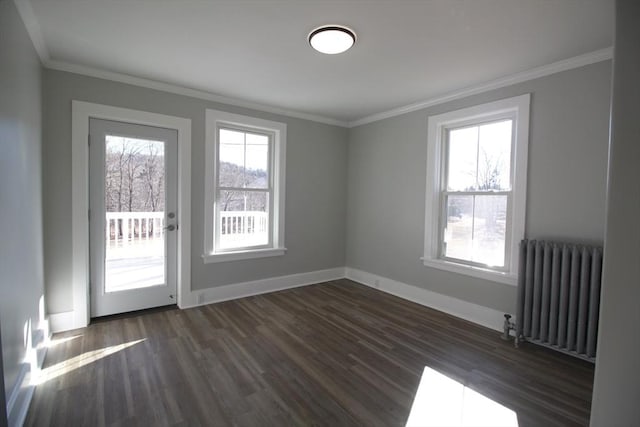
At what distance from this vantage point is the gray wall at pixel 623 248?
1184 millimetres

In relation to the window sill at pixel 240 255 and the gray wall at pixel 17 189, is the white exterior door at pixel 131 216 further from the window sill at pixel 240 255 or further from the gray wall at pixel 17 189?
the gray wall at pixel 17 189

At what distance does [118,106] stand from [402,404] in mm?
3685

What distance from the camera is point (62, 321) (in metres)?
2.91

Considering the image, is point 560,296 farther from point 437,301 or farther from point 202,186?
point 202,186

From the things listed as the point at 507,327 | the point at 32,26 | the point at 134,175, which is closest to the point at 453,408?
the point at 507,327

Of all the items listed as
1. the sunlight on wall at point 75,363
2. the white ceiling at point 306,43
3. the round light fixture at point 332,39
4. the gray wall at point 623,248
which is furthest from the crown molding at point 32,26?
the gray wall at point 623,248

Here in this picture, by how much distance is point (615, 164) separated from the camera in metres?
1.24

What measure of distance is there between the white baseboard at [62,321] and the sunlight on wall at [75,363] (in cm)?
66

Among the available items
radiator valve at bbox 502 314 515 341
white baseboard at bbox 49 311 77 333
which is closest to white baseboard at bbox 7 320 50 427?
white baseboard at bbox 49 311 77 333

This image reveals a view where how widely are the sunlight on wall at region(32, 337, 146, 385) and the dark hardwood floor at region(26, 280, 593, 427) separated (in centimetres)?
1

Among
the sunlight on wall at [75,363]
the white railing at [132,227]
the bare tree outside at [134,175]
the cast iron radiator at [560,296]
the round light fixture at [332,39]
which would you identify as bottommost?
the sunlight on wall at [75,363]

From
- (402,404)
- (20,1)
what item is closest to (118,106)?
(20,1)

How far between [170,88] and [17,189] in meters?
1.93

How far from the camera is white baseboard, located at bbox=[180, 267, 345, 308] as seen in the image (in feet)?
12.1
